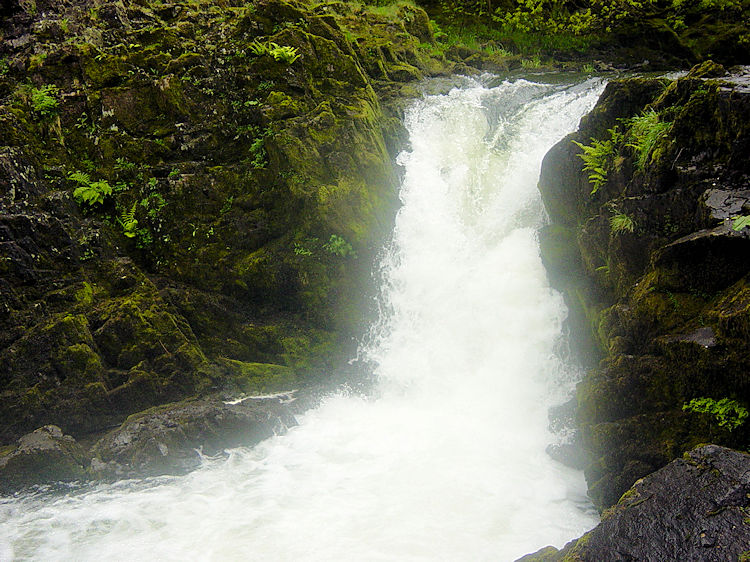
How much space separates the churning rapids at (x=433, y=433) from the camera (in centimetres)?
545

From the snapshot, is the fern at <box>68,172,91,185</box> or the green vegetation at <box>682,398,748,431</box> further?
the fern at <box>68,172,91,185</box>

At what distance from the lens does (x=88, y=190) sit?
849 centimetres

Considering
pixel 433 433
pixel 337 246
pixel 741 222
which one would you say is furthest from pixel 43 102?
pixel 741 222

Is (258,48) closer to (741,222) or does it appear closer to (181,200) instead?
(181,200)

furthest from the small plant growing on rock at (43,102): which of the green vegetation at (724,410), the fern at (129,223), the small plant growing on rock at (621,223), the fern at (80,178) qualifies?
the green vegetation at (724,410)

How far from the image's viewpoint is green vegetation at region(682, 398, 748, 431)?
15.0 feet

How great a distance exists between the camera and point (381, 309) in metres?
9.75

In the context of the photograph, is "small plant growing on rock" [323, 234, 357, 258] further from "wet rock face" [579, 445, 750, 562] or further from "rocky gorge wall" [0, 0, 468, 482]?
"wet rock face" [579, 445, 750, 562]

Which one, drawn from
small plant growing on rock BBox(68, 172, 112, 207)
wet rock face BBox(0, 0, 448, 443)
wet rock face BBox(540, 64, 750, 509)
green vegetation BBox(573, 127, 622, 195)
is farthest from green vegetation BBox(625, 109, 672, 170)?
small plant growing on rock BBox(68, 172, 112, 207)

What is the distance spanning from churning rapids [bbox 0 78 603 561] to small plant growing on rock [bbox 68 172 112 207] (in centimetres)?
Result: 501

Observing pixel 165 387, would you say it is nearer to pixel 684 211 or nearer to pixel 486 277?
pixel 486 277

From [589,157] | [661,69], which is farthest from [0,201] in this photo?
[661,69]

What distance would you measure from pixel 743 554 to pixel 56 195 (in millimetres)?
10231

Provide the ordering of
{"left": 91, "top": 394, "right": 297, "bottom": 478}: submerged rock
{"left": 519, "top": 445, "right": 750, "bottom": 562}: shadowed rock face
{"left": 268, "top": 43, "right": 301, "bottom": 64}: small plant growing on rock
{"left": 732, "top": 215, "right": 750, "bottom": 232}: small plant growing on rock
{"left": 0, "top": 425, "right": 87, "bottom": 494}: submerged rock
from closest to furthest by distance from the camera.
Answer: {"left": 519, "top": 445, "right": 750, "bottom": 562}: shadowed rock face < {"left": 732, "top": 215, "right": 750, "bottom": 232}: small plant growing on rock < {"left": 0, "top": 425, "right": 87, "bottom": 494}: submerged rock < {"left": 91, "top": 394, "right": 297, "bottom": 478}: submerged rock < {"left": 268, "top": 43, "right": 301, "bottom": 64}: small plant growing on rock
